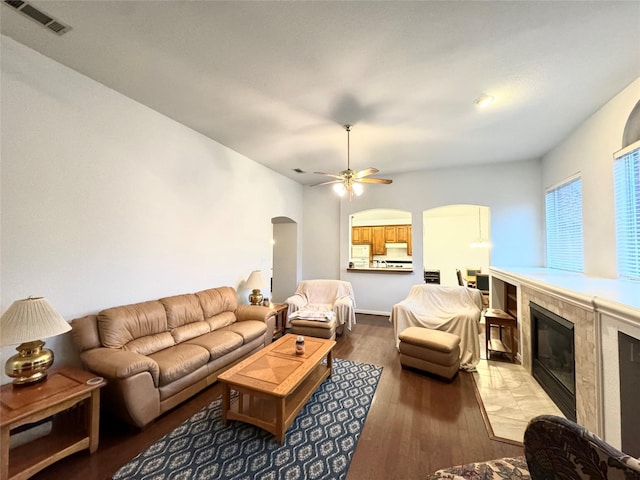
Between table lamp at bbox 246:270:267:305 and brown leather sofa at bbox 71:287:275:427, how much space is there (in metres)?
0.61

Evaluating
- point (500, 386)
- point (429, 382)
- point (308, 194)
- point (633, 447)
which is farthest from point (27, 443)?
point (308, 194)

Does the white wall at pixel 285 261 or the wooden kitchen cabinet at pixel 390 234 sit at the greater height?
the wooden kitchen cabinet at pixel 390 234

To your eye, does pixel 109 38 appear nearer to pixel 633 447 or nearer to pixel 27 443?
pixel 27 443

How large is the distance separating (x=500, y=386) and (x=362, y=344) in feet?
5.82

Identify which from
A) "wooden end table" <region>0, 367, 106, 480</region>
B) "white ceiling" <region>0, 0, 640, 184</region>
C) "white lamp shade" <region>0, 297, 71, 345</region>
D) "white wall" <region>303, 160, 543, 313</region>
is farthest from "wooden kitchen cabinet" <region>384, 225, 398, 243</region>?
"white lamp shade" <region>0, 297, 71, 345</region>

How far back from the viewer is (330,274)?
616 cm

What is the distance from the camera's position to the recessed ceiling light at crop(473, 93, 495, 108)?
261cm

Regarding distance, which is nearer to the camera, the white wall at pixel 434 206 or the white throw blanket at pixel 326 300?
the white throw blanket at pixel 326 300

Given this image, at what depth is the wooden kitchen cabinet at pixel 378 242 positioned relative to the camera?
8539 mm

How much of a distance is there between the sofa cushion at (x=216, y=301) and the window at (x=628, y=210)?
15.1 feet

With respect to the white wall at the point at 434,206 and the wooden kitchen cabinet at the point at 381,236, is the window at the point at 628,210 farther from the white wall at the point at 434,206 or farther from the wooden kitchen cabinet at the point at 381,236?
the wooden kitchen cabinet at the point at 381,236

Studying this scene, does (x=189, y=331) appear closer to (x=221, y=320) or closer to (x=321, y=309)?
(x=221, y=320)

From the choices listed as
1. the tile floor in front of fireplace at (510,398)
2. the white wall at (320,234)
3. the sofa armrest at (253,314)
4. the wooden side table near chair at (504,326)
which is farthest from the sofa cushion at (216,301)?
the wooden side table near chair at (504,326)

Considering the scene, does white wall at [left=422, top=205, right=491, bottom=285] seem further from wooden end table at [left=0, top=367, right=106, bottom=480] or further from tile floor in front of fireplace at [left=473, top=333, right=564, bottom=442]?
wooden end table at [left=0, top=367, right=106, bottom=480]
